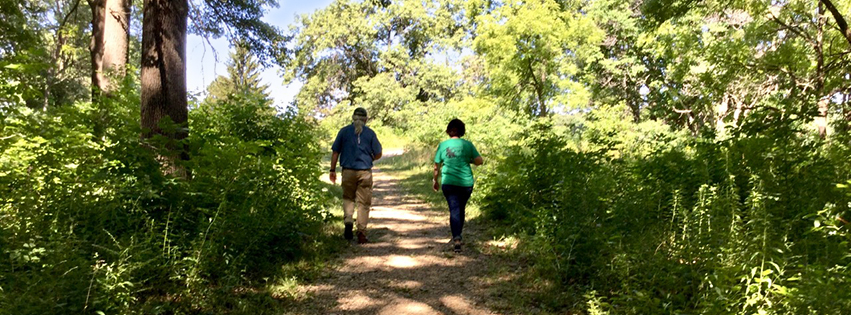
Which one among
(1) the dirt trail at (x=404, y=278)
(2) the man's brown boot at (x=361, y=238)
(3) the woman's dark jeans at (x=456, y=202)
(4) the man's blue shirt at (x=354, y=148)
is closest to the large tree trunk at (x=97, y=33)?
(4) the man's blue shirt at (x=354, y=148)

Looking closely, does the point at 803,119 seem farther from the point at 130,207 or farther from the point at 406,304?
the point at 130,207

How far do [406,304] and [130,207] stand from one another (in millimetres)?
2619

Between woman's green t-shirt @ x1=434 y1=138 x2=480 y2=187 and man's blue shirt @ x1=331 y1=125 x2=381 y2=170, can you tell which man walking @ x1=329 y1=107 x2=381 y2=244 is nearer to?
man's blue shirt @ x1=331 y1=125 x2=381 y2=170

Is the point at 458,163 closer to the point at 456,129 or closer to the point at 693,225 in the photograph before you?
the point at 456,129

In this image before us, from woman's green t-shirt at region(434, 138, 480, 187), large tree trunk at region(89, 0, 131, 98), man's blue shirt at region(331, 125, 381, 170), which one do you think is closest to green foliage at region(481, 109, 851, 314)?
woman's green t-shirt at region(434, 138, 480, 187)

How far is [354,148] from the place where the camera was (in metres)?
6.68

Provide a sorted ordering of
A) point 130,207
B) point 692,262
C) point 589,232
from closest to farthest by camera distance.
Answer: point 692,262
point 130,207
point 589,232

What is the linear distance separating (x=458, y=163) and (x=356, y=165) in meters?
1.48

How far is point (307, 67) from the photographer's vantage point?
147 ft

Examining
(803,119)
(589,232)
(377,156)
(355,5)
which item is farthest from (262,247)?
(355,5)

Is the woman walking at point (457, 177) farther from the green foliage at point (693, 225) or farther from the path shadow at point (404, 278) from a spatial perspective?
the green foliage at point (693, 225)

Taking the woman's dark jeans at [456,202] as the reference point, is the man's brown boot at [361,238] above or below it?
below

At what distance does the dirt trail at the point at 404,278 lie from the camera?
14.5 ft

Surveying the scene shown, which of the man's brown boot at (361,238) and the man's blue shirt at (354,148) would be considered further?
the man's brown boot at (361,238)
